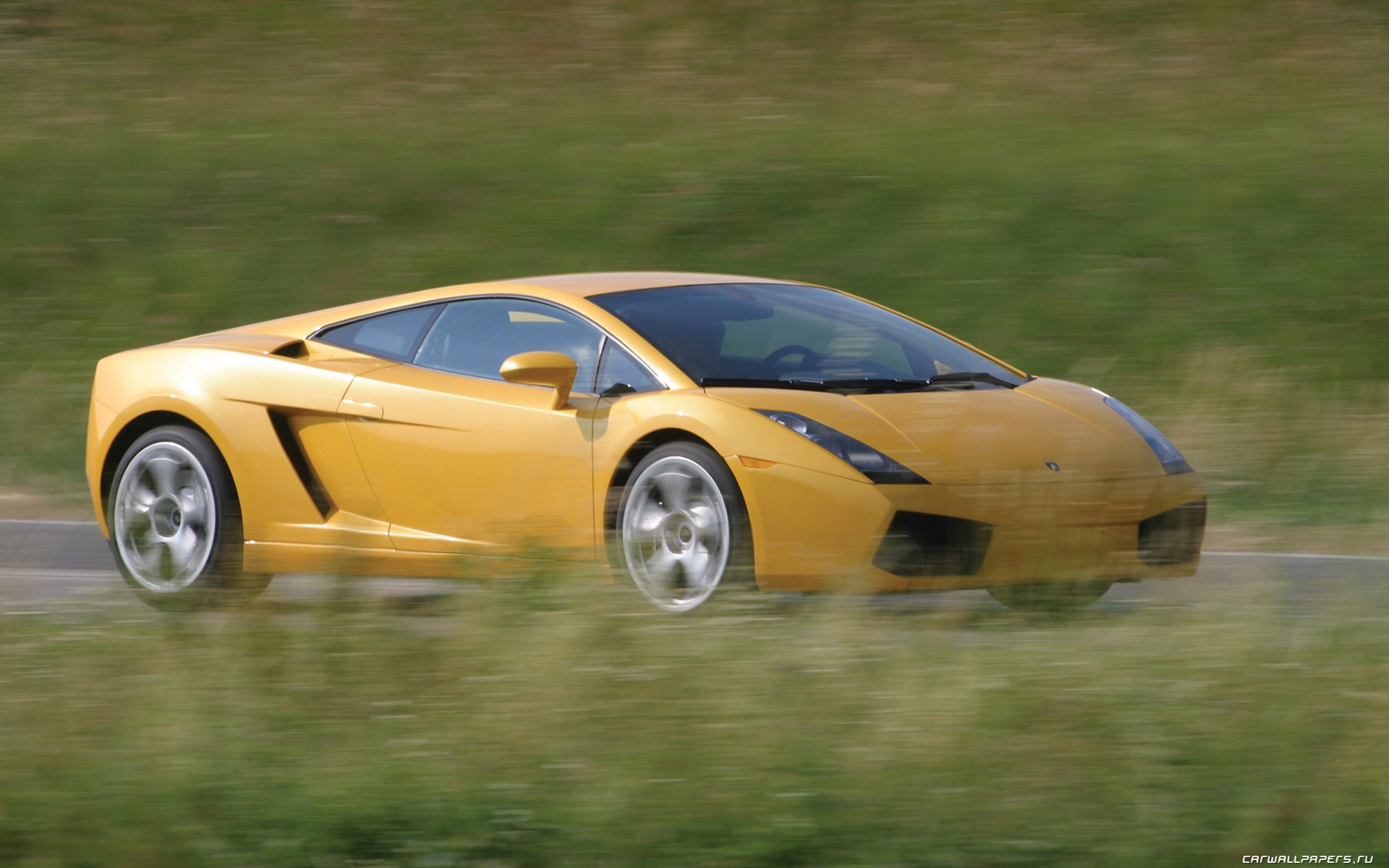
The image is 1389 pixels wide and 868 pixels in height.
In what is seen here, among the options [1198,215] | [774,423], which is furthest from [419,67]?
[774,423]

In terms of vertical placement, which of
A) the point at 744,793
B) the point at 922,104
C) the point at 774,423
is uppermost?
the point at 922,104

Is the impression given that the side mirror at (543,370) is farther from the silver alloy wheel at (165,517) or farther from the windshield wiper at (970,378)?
the silver alloy wheel at (165,517)

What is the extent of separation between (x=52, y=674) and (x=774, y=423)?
2190mm

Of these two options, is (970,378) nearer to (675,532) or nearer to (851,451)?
(851,451)

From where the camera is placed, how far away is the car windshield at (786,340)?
5.68 meters

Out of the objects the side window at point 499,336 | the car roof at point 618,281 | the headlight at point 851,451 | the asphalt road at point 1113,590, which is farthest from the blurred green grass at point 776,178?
the side window at point 499,336

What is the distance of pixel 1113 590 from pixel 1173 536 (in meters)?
0.38

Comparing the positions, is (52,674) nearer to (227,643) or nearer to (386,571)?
(227,643)

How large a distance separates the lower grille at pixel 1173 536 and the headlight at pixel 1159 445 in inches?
6.2

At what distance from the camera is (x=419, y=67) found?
57.1 ft

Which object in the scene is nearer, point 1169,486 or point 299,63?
point 1169,486

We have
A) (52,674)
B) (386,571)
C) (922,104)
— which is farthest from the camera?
(922,104)

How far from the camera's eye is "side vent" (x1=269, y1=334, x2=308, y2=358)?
20.9ft

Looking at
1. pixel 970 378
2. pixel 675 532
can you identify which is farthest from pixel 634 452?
pixel 970 378
